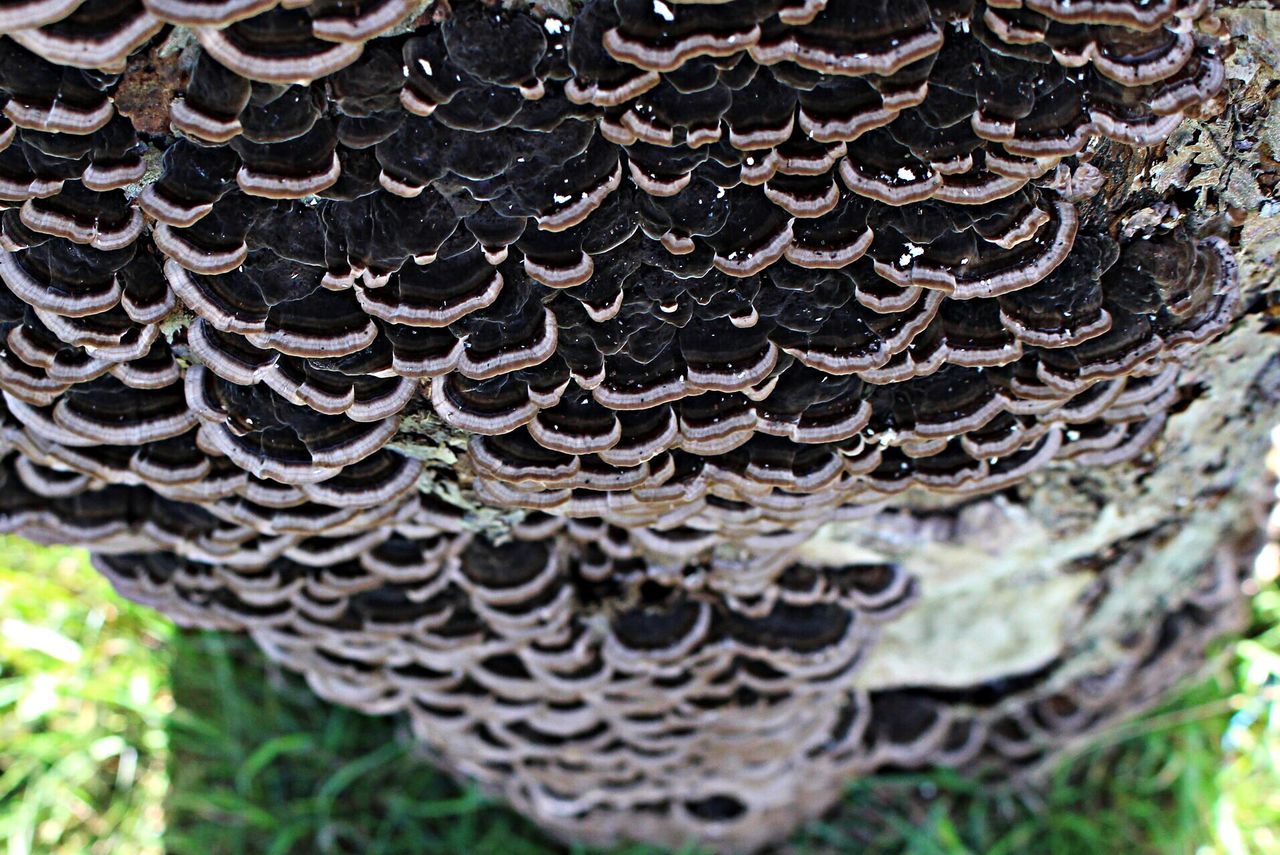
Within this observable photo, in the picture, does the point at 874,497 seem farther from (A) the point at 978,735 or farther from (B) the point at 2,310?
(A) the point at 978,735

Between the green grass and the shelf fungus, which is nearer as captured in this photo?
the shelf fungus

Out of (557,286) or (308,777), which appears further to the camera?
(308,777)

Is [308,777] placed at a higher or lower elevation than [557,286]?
lower

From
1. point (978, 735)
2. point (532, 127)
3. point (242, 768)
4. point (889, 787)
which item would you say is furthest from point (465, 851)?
point (532, 127)

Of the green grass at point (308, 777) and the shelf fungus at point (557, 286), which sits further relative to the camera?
the green grass at point (308, 777)
